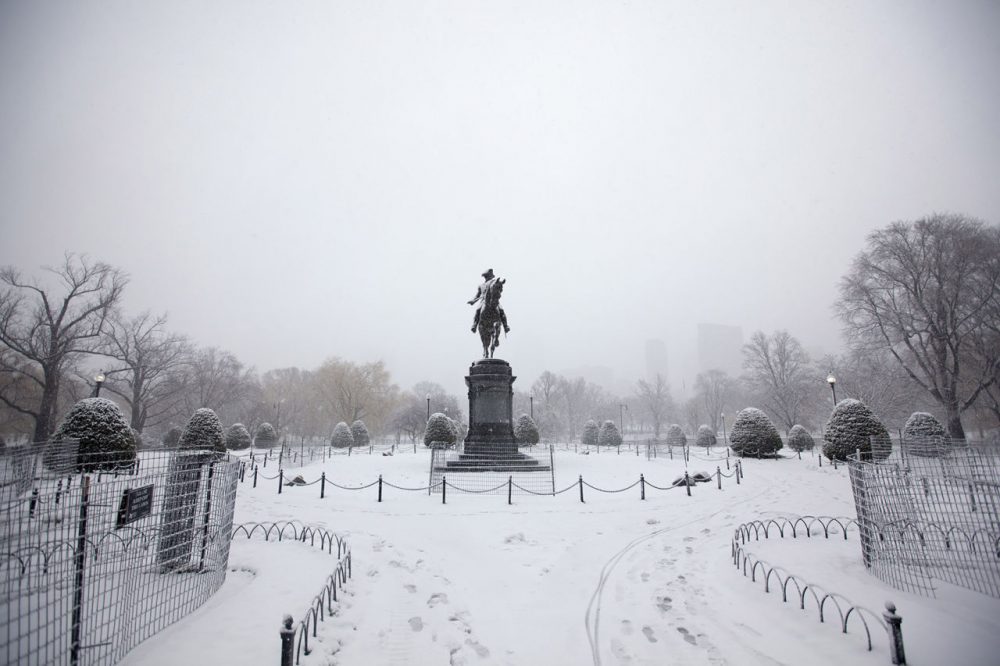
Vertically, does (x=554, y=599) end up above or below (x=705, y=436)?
above

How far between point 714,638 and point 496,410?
14.5m

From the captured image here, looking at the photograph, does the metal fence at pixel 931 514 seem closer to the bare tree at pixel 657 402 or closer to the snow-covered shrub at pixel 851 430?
the snow-covered shrub at pixel 851 430

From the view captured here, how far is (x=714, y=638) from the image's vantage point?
4.77 m

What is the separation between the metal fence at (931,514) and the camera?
16.8ft

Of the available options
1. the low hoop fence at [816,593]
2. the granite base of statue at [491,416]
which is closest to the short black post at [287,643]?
the low hoop fence at [816,593]

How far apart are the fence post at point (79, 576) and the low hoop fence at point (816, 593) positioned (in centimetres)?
652

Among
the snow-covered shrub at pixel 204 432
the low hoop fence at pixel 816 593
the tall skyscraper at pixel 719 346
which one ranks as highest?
the tall skyscraper at pixel 719 346

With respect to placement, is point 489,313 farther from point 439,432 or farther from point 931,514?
point 931,514

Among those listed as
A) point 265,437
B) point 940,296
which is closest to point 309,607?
point 940,296

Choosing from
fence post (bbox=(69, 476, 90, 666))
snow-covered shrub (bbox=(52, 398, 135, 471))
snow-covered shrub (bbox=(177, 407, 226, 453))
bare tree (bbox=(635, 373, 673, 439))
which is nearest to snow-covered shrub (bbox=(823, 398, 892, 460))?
fence post (bbox=(69, 476, 90, 666))

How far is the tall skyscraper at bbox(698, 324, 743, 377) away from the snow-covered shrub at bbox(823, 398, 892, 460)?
163 m

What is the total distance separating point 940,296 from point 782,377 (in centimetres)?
2259

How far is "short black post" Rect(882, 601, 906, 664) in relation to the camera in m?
3.78

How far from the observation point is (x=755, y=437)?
950 inches
